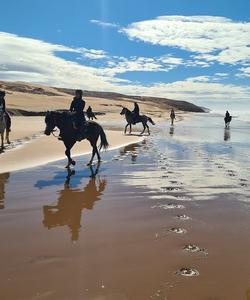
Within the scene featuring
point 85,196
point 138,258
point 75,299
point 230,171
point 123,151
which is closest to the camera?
point 75,299

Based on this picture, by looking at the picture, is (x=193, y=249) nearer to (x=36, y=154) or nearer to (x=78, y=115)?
(x=78, y=115)

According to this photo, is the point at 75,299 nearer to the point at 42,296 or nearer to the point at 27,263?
the point at 42,296

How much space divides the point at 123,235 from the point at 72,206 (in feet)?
7.40

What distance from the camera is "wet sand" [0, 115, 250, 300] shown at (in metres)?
4.77

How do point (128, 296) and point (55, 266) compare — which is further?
point (55, 266)

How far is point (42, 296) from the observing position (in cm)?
448

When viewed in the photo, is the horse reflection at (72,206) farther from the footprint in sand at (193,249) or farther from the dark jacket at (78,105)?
the dark jacket at (78,105)

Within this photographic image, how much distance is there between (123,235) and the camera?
6.54 m

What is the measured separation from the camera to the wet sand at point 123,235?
15.7 ft

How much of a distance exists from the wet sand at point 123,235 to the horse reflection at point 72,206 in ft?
0.06

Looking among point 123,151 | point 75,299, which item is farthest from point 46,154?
point 75,299

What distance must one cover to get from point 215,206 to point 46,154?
927 centimetres

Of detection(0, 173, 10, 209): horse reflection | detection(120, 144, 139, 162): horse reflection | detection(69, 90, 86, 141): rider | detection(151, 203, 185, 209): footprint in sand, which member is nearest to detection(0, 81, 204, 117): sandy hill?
detection(120, 144, 139, 162): horse reflection

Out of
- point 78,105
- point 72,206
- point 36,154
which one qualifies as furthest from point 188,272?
point 36,154
